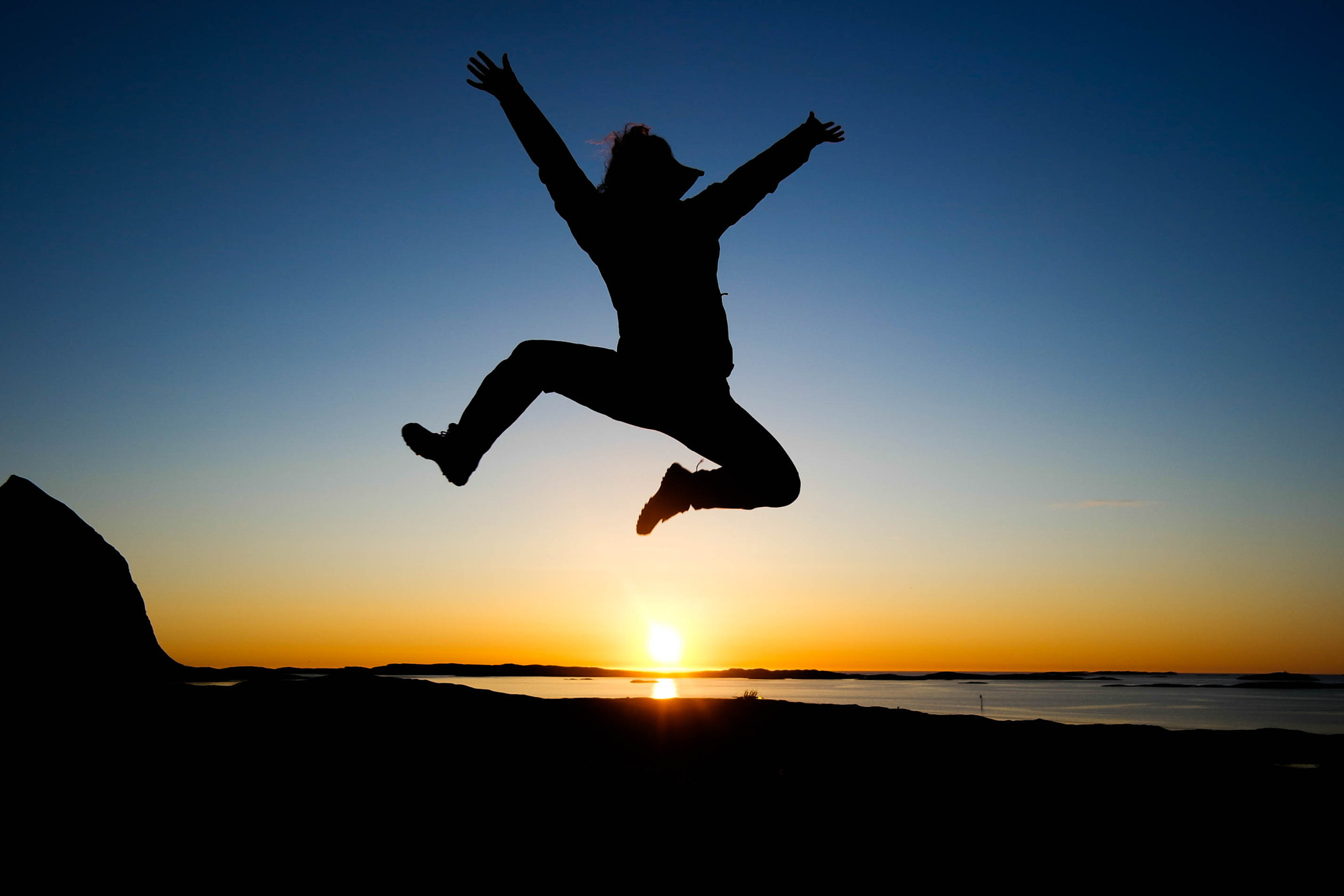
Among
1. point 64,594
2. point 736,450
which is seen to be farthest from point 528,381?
point 64,594

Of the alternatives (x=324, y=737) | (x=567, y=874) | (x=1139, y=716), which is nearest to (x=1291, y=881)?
(x=567, y=874)

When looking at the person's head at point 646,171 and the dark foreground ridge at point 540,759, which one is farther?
the dark foreground ridge at point 540,759

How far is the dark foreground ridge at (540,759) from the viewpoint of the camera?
4.87m

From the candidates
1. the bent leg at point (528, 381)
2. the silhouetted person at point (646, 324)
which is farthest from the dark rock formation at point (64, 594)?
the silhouetted person at point (646, 324)

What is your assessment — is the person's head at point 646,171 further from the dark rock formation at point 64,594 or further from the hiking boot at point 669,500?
the dark rock formation at point 64,594

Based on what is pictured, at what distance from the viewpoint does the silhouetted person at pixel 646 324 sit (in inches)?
143

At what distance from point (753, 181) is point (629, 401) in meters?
1.23

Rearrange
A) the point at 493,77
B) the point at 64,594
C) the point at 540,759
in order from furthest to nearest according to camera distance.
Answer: the point at 64,594, the point at 540,759, the point at 493,77

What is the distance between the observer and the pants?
11.9 feet

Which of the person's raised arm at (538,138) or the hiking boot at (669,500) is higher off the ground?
the person's raised arm at (538,138)

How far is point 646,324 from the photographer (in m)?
3.68

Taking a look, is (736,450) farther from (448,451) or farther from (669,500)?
(448,451)

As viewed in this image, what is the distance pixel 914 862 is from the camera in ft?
14.1

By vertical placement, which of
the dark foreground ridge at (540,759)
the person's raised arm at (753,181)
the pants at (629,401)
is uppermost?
the person's raised arm at (753,181)
